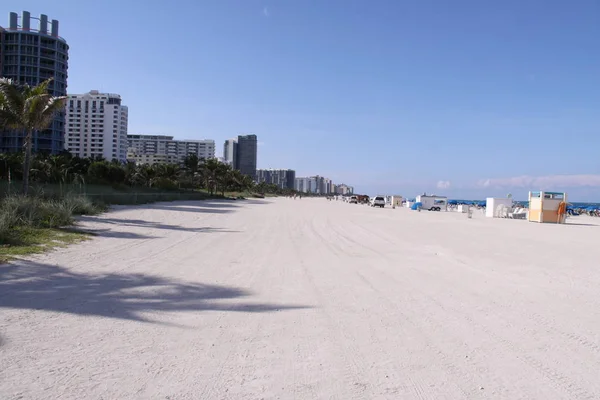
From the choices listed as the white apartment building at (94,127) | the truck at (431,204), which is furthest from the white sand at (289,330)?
the white apartment building at (94,127)

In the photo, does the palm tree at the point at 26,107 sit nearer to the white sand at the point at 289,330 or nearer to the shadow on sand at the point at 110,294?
the white sand at the point at 289,330

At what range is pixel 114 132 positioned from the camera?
14738 cm

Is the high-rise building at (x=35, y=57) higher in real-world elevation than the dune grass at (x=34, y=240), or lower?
higher

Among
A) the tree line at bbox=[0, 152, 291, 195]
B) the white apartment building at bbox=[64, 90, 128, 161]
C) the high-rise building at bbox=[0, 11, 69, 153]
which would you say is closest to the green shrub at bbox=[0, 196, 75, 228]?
the tree line at bbox=[0, 152, 291, 195]

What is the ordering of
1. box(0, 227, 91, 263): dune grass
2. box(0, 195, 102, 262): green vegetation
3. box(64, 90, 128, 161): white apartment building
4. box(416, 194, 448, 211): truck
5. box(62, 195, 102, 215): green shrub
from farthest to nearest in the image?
box(64, 90, 128, 161): white apartment building → box(416, 194, 448, 211): truck → box(62, 195, 102, 215): green shrub → box(0, 195, 102, 262): green vegetation → box(0, 227, 91, 263): dune grass

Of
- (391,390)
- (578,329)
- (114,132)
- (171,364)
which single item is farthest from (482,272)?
(114,132)

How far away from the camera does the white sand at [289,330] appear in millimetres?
3908

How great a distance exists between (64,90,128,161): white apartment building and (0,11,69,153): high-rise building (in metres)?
47.2

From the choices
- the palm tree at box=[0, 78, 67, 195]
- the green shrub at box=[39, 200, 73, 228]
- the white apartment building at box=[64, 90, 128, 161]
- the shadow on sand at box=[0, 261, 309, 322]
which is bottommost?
the shadow on sand at box=[0, 261, 309, 322]

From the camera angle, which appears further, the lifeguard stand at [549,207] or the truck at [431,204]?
the truck at [431,204]

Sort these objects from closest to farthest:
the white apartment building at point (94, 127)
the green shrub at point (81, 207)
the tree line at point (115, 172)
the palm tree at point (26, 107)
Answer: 1. the palm tree at point (26, 107)
2. the green shrub at point (81, 207)
3. the tree line at point (115, 172)
4. the white apartment building at point (94, 127)

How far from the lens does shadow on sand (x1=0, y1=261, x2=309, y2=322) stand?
6.04 m

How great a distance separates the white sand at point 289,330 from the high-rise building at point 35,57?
318ft

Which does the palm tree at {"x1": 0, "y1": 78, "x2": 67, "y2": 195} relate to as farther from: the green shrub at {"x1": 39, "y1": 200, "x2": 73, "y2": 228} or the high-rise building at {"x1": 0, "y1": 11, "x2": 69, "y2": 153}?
the high-rise building at {"x1": 0, "y1": 11, "x2": 69, "y2": 153}
